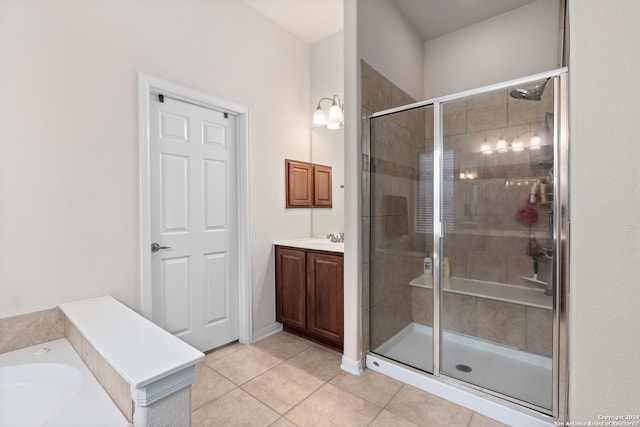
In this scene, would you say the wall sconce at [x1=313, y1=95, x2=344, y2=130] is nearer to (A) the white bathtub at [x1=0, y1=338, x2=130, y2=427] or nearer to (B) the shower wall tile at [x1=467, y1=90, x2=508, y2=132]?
(B) the shower wall tile at [x1=467, y1=90, x2=508, y2=132]

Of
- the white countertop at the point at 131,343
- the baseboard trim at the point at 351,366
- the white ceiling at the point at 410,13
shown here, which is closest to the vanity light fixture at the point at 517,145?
the white ceiling at the point at 410,13

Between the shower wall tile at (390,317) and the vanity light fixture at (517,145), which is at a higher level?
the vanity light fixture at (517,145)

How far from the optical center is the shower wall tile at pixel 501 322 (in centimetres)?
226

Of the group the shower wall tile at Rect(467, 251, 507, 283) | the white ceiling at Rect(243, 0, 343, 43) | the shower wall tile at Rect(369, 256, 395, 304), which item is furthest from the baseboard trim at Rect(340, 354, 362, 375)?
the white ceiling at Rect(243, 0, 343, 43)

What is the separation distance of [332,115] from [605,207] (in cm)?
238

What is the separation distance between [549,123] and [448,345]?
5.47 ft

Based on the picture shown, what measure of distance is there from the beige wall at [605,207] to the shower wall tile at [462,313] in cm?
155

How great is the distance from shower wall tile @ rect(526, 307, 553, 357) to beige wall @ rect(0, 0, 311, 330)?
2869 millimetres

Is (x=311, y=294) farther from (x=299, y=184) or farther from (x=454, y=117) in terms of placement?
(x=454, y=117)

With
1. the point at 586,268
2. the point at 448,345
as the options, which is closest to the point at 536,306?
the point at 448,345

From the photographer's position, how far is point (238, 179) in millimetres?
2574

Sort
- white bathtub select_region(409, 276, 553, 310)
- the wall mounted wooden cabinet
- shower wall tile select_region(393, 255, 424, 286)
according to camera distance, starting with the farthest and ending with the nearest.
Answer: the wall mounted wooden cabinet
shower wall tile select_region(393, 255, 424, 286)
white bathtub select_region(409, 276, 553, 310)

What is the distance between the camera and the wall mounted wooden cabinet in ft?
9.96

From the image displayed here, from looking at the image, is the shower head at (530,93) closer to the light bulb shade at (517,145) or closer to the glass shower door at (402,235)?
the light bulb shade at (517,145)
